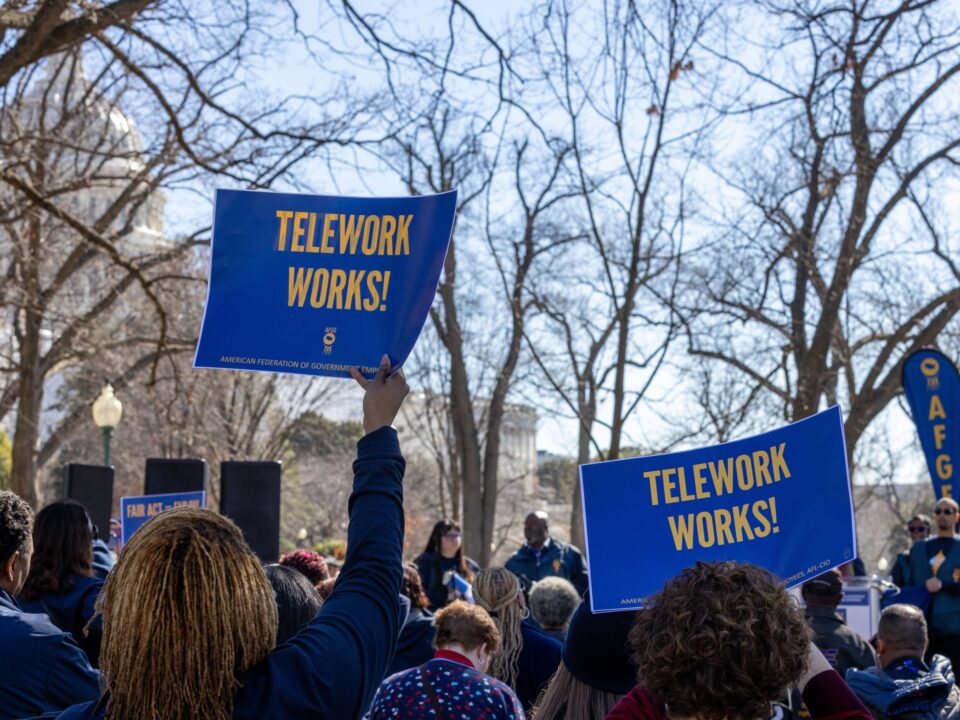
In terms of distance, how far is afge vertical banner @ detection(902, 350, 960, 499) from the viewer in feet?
37.0

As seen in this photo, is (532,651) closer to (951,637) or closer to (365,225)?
(365,225)

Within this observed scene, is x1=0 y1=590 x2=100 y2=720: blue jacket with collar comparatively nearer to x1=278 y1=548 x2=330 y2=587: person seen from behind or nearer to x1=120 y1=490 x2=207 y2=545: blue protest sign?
x1=278 y1=548 x2=330 y2=587: person seen from behind

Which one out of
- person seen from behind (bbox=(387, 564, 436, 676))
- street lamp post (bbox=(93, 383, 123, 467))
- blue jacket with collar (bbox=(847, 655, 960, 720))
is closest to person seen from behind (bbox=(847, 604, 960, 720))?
blue jacket with collar (bbox=(847, 655, 960, 720))

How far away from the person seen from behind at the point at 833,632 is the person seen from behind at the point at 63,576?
12.9ft

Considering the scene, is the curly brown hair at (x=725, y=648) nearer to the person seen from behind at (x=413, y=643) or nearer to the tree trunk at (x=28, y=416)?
the person seen from behind at (x=413, y=643)

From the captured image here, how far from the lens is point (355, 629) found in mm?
2266

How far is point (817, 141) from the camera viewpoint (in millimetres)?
14414

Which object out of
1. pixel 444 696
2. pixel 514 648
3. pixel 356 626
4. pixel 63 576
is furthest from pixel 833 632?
pixel 356 626

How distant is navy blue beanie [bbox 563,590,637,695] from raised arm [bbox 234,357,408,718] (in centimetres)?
176

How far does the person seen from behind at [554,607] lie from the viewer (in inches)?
240

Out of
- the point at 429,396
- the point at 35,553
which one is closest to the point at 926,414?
the point at 35,553

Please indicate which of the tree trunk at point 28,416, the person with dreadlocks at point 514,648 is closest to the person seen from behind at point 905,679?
the person with dreadlocks at point 514,648

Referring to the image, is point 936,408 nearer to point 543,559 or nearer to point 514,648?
point 543,559

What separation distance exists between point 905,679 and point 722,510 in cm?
208
